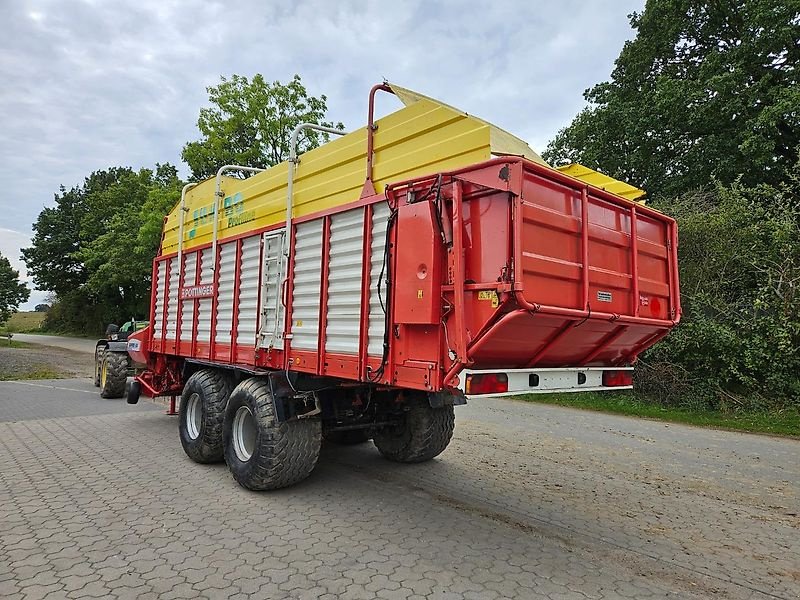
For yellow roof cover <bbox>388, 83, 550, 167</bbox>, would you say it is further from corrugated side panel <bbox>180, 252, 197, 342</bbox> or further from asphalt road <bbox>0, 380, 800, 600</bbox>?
corrugated side panel <bbox>180, 252, 197, 342</bbox>

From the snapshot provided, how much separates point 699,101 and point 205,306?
1533cm

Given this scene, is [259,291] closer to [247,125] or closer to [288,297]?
[288,297]

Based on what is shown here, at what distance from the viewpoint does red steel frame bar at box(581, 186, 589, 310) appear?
3.70 metres

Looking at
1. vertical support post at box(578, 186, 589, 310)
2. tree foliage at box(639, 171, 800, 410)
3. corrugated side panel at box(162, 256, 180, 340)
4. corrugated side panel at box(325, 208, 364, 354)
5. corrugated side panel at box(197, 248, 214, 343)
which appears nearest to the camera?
vertical support post at box(578, 186, 589, 310)

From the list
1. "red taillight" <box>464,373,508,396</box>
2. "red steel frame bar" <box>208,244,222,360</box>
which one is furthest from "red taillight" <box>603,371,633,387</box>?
"red steel frame bar" <box>208,244,222,360</box>

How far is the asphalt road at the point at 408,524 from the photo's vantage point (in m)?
3.35

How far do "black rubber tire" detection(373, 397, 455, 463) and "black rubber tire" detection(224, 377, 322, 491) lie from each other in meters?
1.34

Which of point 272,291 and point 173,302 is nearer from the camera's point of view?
point 272,291

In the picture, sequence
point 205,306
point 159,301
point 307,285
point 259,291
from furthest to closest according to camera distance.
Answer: point 159,301 → point 205,306 → point 259,291 → point 307,285

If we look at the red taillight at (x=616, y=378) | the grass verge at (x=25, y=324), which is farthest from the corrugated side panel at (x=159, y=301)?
the grass verge at (x=25, y=324)

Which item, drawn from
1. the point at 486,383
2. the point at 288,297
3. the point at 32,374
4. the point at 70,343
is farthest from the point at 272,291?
the point at 70,343

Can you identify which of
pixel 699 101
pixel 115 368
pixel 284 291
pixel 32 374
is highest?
pixel 699 101

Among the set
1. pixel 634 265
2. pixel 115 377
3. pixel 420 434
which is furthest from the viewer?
pixel 115 377

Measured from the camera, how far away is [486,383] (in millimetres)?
3602
